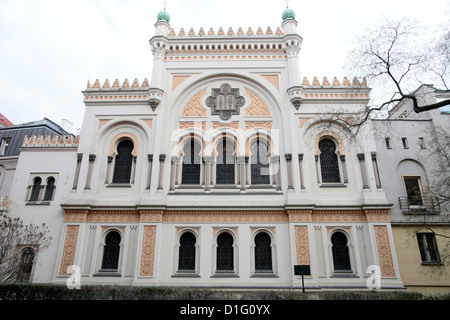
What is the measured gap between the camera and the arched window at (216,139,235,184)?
18731mm

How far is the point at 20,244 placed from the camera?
17.4m

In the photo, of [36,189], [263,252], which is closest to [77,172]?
[36,189]

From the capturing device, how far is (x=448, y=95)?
21062 mm

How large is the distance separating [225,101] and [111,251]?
426 inches

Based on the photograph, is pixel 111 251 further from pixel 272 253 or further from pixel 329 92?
→ pixel 329 92

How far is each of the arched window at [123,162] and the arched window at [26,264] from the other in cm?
578

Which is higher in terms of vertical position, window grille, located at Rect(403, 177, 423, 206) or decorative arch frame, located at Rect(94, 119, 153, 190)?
decorative arch frame, located at Rect(94, 119, 153, 190)

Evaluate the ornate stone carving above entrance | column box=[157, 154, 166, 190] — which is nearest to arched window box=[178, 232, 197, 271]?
column box=[157, 154, 166, 190]

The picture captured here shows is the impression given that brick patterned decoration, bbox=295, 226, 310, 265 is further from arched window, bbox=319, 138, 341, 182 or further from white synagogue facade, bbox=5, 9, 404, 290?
arched window, bbox=319, 138, 341, 182

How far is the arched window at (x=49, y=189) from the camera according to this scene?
1874 cm

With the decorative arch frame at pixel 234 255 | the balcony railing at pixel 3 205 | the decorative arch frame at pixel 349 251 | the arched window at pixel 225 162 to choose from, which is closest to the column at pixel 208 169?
the arched window at pixel 225 162

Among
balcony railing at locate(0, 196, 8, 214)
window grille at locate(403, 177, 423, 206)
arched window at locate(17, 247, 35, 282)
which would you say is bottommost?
arched window at locate(17, 247, 35, 282)

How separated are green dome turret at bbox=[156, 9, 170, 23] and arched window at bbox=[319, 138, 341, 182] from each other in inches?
515
